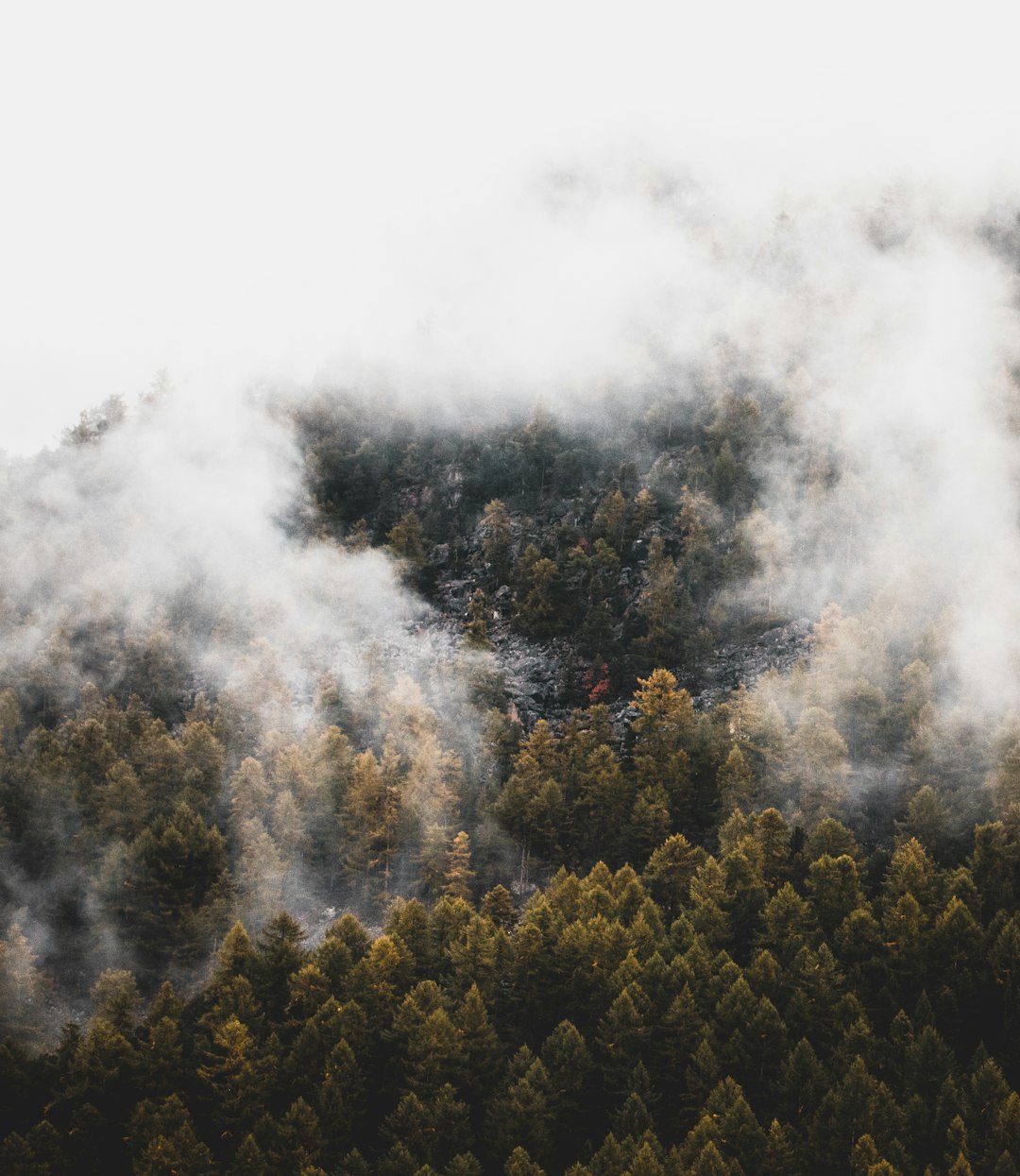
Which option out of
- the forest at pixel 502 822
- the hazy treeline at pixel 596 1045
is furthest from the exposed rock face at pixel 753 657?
the hazy treeline at pixel 596 1045

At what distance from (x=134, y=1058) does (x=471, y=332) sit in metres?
151

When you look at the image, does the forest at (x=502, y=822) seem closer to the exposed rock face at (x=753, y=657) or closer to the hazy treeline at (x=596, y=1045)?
the hazy treeline at (x=596, y=1045)

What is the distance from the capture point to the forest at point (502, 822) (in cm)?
5800

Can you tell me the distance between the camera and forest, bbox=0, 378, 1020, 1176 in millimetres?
58000

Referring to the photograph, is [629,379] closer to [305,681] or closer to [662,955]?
[305,681]

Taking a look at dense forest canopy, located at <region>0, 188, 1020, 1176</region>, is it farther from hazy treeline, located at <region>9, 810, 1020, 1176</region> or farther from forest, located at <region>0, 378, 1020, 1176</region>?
forest, located at <region>0, 378, 1020, 1176</region>

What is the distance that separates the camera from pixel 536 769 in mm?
91438

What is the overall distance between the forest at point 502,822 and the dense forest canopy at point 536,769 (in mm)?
373

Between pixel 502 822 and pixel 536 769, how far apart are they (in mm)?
5731

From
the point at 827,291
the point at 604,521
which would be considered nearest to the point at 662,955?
the point at 604,521

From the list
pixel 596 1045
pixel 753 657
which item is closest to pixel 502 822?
pixel 596 1045

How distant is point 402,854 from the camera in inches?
3558

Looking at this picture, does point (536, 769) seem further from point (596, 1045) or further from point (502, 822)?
point (596, 1045)

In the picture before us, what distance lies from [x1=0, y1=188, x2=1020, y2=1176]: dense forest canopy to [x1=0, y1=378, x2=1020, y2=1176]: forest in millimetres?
373
